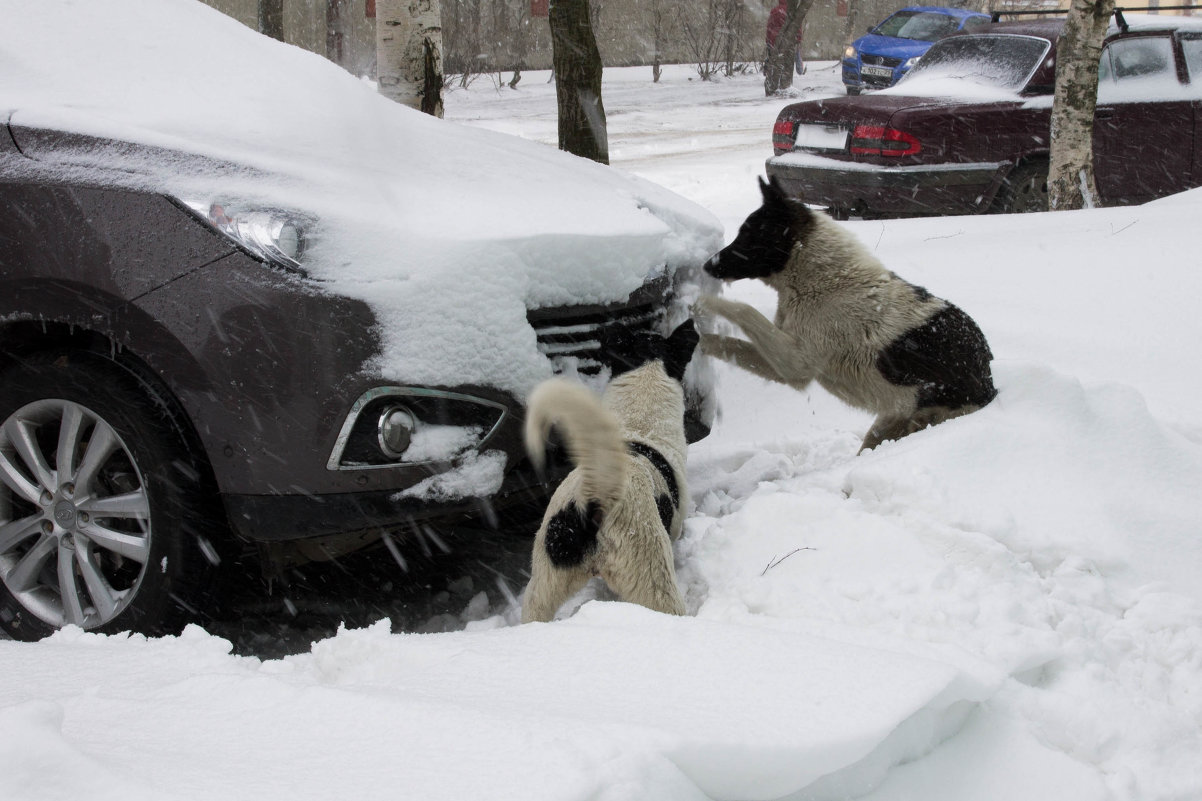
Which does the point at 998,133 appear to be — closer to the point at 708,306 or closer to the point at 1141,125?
the point at 1141,125

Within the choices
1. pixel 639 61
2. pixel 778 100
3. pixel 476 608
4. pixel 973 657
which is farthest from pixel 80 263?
pixel 639 61

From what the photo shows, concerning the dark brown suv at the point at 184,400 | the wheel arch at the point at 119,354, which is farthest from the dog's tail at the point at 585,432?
the wheel arch at the point at 119,354

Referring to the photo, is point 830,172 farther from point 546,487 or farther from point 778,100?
point 778,100

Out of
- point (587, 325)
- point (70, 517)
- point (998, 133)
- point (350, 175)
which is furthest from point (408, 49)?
point (70, 517)

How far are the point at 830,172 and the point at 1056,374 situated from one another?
→ 5017mm

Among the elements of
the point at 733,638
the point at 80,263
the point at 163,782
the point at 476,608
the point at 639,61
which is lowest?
the point at 476,608

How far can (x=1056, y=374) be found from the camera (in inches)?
150

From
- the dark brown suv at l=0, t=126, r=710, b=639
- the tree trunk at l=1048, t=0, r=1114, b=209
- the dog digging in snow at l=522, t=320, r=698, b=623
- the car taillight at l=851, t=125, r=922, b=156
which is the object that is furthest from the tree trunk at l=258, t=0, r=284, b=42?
the dog digging in snow at l=522, t=320, r=698, b=623

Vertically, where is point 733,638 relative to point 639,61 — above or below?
below

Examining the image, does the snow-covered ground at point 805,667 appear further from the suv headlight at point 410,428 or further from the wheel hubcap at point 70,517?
the suv headlight at point 410,428

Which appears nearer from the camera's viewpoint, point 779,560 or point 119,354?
point 119,354

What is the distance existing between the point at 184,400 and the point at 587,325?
1.24m

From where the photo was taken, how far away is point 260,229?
268 cm

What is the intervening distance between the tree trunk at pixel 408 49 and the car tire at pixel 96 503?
15.3ft
